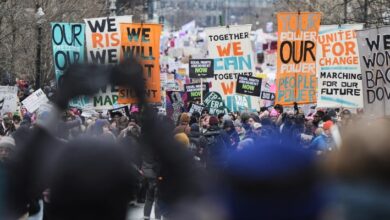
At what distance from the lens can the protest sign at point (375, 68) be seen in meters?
14.5

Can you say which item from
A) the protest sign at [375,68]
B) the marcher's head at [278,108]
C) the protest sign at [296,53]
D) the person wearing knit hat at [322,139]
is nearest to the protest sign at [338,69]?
the protest sign at [296,53]

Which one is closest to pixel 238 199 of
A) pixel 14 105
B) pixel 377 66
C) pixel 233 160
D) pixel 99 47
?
pixel 233 160

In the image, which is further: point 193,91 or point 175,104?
point 193,91

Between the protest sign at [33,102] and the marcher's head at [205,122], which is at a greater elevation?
the protest sign at [33,102]

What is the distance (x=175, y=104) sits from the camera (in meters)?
21.9

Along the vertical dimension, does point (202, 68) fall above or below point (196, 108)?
above

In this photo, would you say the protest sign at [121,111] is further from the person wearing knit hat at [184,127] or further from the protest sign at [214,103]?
the person wearing knit hat at [184,127]

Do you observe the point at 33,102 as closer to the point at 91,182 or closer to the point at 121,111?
the point at 121,111

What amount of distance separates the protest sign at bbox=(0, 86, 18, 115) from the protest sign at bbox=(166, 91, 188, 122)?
10.5ft

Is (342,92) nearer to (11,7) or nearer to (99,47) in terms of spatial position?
(99,47)

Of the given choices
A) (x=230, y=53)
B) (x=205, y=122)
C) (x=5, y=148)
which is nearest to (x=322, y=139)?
(x=5, y=148)

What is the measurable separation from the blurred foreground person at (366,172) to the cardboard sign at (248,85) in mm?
18530

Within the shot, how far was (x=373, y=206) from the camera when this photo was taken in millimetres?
3031

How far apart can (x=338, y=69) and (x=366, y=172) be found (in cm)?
1541
